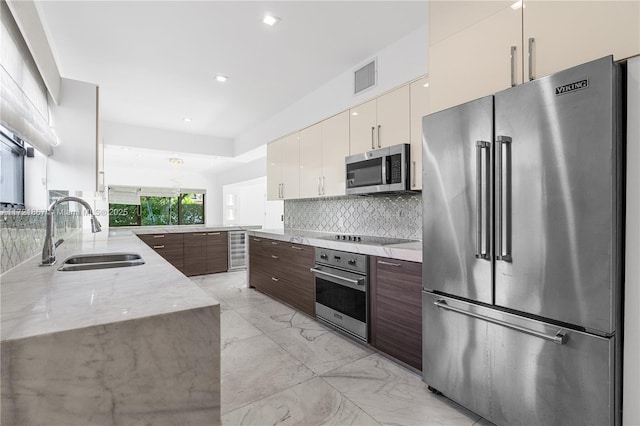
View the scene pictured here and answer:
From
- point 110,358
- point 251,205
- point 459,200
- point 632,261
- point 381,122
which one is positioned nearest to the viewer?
point 110,358

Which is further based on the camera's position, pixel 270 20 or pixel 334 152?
pixel 334 152

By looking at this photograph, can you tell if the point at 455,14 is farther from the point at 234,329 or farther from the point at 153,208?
the point at 153,208

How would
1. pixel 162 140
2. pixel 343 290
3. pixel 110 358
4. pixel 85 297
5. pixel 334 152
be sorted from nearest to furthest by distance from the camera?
pixel 110 358
pixel 85 297
pixel 343 290
pixel 334 152
pixel 162 140

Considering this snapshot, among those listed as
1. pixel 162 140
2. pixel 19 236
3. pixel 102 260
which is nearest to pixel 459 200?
pixel 19 236

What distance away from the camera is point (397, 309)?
2.30 metres

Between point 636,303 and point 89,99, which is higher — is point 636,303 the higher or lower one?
the lower one

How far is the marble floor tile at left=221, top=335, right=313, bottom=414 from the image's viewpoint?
1.96 metres

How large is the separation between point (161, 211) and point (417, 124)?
913 cm

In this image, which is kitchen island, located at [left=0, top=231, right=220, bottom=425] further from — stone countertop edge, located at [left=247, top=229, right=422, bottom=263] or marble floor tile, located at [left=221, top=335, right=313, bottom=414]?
stone countertop edge, located at [left=247, top=229, right=422, bottom=263]

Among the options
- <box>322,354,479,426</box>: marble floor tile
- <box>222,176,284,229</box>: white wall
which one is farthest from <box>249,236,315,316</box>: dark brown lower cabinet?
<box>222,176,284,229</box>: white wall

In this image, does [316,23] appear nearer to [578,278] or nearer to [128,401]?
[578,278]

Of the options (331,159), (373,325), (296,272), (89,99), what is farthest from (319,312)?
(89,99)

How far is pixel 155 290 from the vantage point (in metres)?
1.04

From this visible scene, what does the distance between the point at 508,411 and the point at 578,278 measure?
0.75 m
